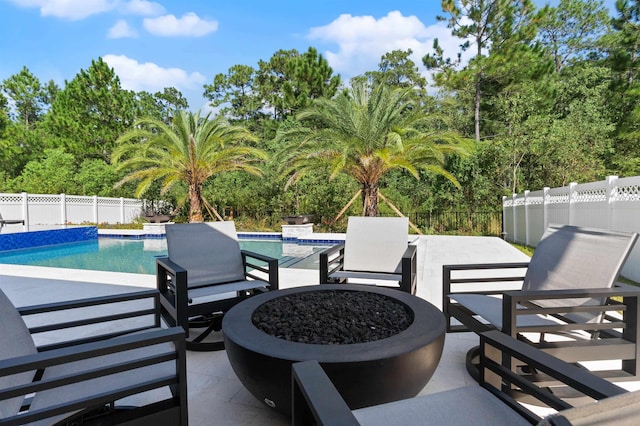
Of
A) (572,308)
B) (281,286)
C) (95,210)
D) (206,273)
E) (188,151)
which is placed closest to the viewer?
(572,308)

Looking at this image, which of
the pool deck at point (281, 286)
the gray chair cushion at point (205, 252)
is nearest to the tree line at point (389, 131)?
the pool deck at point (281, 286)

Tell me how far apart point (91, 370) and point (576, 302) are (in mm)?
2770

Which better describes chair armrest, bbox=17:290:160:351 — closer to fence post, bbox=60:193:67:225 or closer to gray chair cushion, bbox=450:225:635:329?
gray chair cushion, bbox=450:225:635:329

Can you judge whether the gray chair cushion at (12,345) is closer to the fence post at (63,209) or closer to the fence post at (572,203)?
the fence post at (572,203)

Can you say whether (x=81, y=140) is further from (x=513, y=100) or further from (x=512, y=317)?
(x=512, y=317)

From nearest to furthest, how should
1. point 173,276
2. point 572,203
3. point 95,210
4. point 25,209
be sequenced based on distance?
point 173,276 < point 572,203 < point 25,209 < point 95,210

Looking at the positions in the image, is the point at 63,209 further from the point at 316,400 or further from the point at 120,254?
the point at 316,400

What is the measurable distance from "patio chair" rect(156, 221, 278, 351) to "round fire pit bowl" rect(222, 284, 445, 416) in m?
1.22

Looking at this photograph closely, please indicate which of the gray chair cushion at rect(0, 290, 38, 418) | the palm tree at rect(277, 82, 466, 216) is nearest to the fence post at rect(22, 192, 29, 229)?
the palm tree at rect(277, 82, 466, 216)

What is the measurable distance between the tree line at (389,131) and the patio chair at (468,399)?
7786 millimetres

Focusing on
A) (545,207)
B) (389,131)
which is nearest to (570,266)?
(545,207)

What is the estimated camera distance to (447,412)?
4.49 ft

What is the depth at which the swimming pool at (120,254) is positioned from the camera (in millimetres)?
8016

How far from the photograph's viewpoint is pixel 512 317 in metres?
2.12
